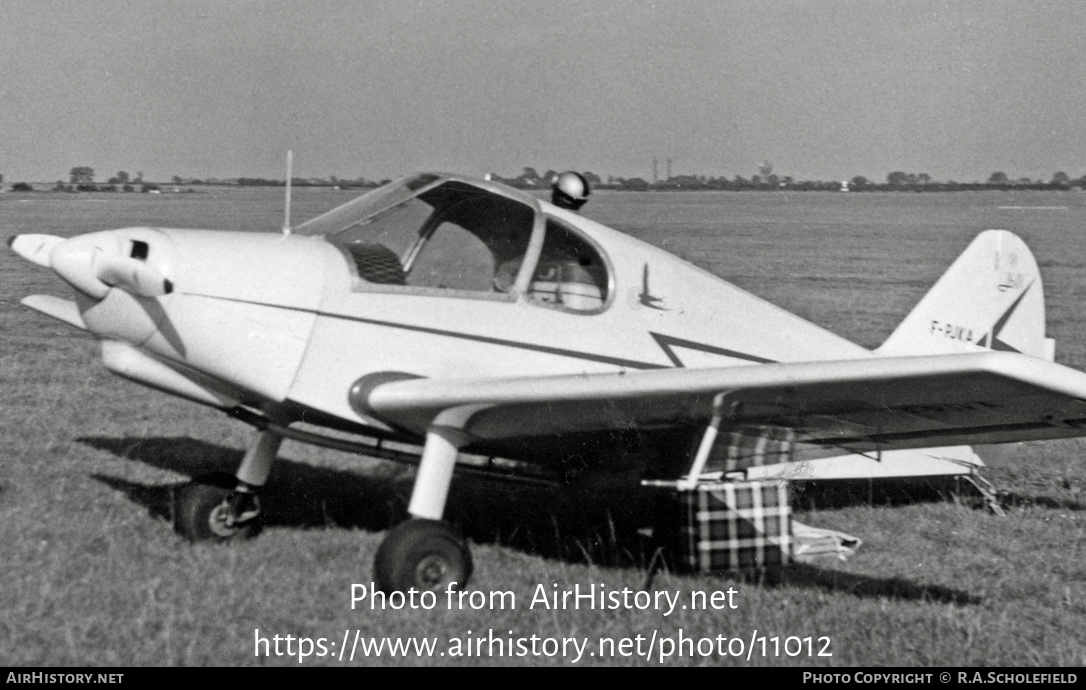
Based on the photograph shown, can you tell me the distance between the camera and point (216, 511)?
230 inches

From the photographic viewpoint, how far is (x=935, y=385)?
4.18 m

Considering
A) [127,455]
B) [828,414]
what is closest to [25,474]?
[127,455]

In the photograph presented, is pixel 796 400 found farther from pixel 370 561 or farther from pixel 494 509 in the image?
pixel 494 509

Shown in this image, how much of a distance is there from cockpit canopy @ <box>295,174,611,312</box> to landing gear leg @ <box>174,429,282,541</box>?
1146 millimetres

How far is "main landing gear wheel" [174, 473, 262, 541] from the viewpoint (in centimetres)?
579

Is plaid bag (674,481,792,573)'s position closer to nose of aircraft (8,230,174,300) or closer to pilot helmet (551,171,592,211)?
pilot helmet (551,171,592,211)

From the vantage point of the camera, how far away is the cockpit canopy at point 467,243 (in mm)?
5316

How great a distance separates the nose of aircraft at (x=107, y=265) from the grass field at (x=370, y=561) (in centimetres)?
126

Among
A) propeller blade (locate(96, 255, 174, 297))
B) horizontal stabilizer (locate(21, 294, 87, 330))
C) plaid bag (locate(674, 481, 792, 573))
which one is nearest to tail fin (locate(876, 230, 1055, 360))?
plaid bag (locate(674, 481, 792, 573))

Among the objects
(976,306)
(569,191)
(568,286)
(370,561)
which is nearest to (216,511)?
(370,561)

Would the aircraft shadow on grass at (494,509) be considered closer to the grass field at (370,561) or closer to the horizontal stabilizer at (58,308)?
the grass field at (370,561)

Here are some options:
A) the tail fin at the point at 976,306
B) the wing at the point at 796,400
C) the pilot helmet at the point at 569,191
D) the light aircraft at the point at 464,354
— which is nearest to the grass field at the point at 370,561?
the light aircraft at the point at 464,354

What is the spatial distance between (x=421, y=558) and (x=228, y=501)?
1511mm

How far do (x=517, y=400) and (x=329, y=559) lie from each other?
146 centimetres
